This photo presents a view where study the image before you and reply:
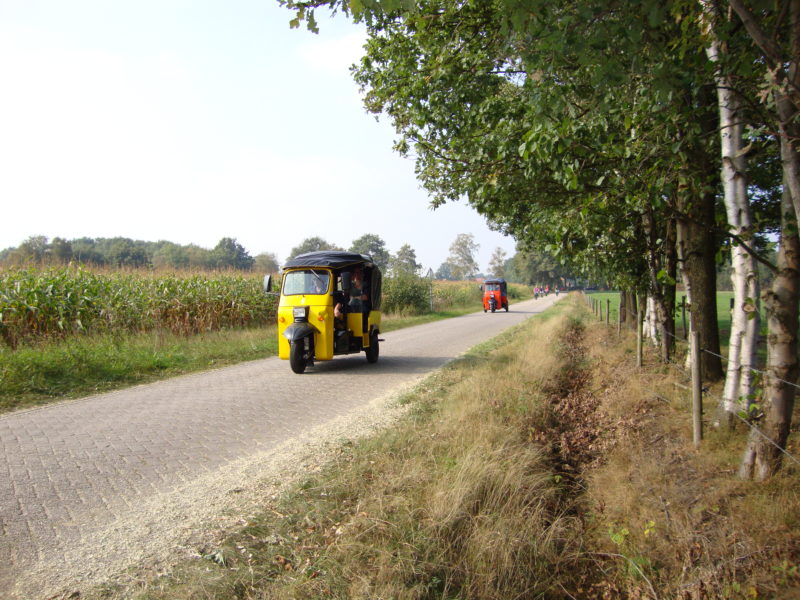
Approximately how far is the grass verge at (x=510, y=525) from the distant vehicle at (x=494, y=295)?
31.9 metres

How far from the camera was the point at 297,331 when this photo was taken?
10109mm

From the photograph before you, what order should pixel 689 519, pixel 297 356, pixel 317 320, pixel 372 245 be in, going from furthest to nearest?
pixel 372 245 → pixel 317 320 → pixel 297 356 → pixel 689 519

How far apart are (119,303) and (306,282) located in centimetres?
612

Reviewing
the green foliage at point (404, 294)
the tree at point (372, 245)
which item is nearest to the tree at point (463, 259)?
the tree at point (372, 245)

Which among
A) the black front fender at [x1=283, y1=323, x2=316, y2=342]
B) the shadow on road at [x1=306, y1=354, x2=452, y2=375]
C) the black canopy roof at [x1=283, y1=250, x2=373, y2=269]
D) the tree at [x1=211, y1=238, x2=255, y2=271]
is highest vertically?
the tree at [x1=211, y1=238, x2=255, y2=271]

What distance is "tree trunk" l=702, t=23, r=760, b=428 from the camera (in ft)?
16.3

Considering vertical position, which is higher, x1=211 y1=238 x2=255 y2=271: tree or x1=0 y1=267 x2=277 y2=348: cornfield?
x1=211 y1=238 x2=255 y2=271: tree

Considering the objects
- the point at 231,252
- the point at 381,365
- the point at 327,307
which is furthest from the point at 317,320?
the point at 231,252

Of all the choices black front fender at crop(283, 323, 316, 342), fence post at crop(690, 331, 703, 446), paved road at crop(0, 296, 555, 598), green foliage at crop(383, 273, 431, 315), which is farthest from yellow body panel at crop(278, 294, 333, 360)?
green foliage at crop(383, 273, 431, 315)

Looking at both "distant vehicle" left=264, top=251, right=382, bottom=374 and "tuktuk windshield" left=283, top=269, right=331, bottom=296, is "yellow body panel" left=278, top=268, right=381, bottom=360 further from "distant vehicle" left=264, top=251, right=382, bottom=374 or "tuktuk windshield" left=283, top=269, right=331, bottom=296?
"tuktuk windshield" left=283, top=269, right=331, bottom=296

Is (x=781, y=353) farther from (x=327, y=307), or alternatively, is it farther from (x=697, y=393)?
(x=327, y=307)

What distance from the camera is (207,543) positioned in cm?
361

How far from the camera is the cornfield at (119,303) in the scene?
1182 centimetres

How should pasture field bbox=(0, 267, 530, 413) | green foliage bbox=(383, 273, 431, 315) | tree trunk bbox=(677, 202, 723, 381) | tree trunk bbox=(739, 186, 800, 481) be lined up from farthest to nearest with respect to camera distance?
green foliage bbox=(383, 273, 431, 315)
pasture field bbox=(0, 267, 530, 413)
tree trunk bbox=(677, 202, 723, 381)
tree trunk bbox=(739, 186, 800, 481)
